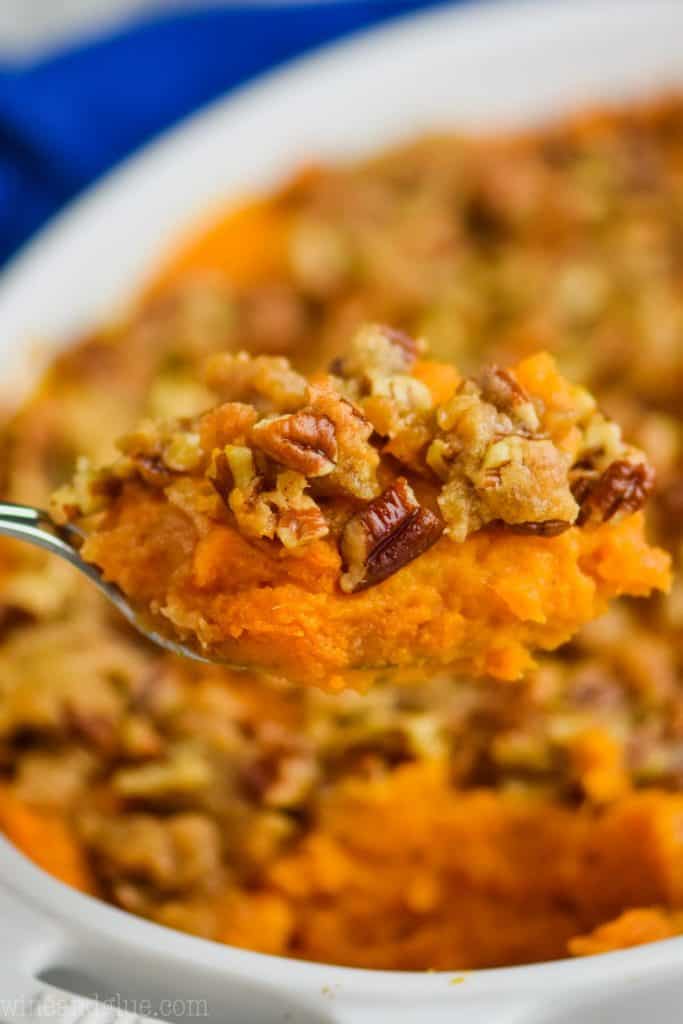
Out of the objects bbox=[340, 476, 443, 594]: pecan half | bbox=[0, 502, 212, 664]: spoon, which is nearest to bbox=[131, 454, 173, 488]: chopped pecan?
bbox=[0, 502, 212, 664]: spoon

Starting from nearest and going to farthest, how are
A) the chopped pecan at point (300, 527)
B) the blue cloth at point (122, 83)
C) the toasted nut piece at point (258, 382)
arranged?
the chopped pecan at point (300, 527) < the toasted nut piece at point (258, 382) < the blue cloth at point (122, 83)

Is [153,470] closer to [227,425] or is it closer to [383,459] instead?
[227,425]

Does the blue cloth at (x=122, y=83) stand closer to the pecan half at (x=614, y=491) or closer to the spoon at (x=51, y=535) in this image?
the spoon at (x=51, y=535)

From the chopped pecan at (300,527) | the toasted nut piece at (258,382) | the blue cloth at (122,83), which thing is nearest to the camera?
the chopped pecan at (300,527)

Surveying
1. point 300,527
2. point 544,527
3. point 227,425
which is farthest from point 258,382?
point 544,527

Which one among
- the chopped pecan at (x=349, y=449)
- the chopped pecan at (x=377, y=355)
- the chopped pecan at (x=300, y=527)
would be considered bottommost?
the chopped pecan at (x=300, y=527)

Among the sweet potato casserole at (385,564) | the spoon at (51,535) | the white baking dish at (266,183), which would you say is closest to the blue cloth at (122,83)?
the white baking dish at (266,183)

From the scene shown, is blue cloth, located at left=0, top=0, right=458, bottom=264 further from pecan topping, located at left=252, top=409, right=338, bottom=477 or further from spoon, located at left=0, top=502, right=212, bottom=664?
pecan topping, located at left=252, top=409, right=338, bottom=477

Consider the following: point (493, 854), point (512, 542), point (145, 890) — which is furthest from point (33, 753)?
point (512, 542)
